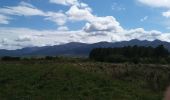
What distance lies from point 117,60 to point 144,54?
1870 centimetres

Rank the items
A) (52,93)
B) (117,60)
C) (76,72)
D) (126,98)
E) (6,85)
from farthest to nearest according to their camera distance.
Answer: (117,60)
(76,72)
(6,85)
(52,93)
(126,98)

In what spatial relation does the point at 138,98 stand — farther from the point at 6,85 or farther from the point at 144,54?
the point at 144,54

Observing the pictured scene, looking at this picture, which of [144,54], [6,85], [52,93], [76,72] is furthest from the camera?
[144,54]

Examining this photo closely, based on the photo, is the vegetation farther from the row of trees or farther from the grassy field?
the row of trees

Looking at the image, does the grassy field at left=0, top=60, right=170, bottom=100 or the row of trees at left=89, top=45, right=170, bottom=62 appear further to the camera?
the row of trees at left=89, top=45, right=170, bottom=62

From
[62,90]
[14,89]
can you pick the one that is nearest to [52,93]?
[62,90]

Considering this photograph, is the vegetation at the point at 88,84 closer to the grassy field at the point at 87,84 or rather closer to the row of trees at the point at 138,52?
the grassy field at the point at 87,84

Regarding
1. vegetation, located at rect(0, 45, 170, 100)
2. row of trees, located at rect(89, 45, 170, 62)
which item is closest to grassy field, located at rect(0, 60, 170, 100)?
vegetation, located at rect(0, 45, 170, 100)

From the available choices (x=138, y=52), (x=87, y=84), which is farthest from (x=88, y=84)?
(x=138, y=52)

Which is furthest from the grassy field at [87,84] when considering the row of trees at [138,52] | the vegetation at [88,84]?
the row of trees at [138,52]

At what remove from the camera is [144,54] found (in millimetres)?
80812

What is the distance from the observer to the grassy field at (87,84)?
2573 cm

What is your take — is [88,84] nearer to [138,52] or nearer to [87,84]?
[87,84]

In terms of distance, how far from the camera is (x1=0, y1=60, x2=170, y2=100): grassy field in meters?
25.7
